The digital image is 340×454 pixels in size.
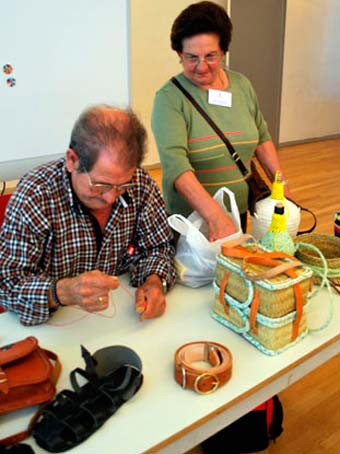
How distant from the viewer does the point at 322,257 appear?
4.49ft

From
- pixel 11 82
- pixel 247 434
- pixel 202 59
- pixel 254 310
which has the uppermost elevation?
pixel 202 59

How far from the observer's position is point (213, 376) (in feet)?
3.36

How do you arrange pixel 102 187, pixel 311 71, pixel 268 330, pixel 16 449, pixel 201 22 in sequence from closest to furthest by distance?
pixel 16 449 → pixel 268 330 → pixel 102 187 → pixel 201 22 → pixel 311 71

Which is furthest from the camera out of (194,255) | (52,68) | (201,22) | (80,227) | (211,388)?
(52,68)

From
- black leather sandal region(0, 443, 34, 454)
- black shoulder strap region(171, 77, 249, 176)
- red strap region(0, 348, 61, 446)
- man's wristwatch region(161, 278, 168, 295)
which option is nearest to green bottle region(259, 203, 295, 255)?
man's wristwatch region(161, 278, 168, 295)

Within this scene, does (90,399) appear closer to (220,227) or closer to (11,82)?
(220,227)

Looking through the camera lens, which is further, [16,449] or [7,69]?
[7,69]

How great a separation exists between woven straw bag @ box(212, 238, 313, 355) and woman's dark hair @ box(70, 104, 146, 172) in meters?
0.35

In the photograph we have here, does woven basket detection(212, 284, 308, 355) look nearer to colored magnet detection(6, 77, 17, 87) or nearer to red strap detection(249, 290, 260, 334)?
red strap detection(249, 290, 260, 334)

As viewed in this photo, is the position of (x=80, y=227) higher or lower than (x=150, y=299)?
higher

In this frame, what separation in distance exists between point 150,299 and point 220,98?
884 mm

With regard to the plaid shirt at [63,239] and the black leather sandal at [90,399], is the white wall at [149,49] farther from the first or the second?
the black leather sandal at [90,399]

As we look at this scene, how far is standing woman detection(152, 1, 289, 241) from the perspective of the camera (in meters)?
1.71

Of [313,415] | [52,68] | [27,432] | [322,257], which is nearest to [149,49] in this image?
[52,68]
